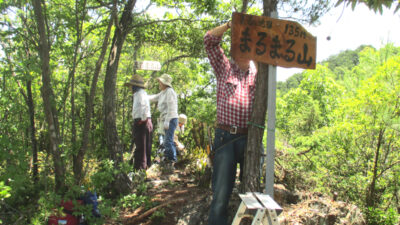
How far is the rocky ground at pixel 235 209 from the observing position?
3371mm

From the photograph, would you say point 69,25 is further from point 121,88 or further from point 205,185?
point 121,88

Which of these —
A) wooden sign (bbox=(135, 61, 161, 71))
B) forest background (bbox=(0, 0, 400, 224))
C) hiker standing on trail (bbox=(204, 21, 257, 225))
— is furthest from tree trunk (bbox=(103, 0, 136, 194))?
hiker standing on trail (bbox=(204, 21, 257, 225))

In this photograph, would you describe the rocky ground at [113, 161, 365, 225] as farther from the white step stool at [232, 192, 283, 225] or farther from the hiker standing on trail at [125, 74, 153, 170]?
the hiker standing on trail at [125, 74, 153, 170]

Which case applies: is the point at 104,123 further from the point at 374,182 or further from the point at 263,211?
the point at 374,182

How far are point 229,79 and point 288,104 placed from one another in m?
9.83

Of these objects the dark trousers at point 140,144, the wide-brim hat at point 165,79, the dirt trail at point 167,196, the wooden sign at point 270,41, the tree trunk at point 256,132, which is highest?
the wooden sign at point 270,41

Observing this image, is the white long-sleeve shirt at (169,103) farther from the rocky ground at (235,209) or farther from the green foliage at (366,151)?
the green foliage at (366,151)

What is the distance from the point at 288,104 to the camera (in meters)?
11.9

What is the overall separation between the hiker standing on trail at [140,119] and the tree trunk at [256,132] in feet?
10.7

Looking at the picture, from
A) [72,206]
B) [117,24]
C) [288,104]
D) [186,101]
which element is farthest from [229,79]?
[288,104]

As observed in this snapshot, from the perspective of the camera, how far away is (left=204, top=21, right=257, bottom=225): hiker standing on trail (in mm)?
2605

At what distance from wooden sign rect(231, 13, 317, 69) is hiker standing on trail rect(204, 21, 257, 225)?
35 centimetres

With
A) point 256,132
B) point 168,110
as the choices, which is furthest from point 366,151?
point 168,110

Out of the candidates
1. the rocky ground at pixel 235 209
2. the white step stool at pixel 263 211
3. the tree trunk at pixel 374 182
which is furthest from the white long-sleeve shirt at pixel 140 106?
the tree trunk at pixel 374 182
